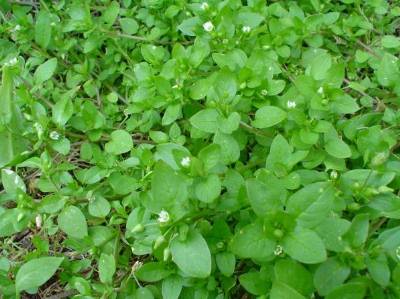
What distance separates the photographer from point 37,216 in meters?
2.48

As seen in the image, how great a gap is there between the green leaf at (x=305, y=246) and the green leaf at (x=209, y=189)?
360 mm

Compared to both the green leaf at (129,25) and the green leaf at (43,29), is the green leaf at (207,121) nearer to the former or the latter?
the green leaf at (129,25)

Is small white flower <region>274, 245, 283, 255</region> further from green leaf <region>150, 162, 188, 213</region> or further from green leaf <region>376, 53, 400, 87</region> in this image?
green leaf <region>376, 53, 400, 87</region>

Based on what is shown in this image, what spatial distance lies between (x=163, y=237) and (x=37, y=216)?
0.92 metres

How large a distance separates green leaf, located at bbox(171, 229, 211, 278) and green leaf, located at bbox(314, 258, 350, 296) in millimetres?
445

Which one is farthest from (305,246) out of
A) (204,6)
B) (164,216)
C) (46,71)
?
(46,71)

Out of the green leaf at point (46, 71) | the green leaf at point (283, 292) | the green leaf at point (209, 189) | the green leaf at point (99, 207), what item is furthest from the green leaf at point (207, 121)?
the green leaf at point (46, 71)

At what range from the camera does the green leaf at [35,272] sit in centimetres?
209

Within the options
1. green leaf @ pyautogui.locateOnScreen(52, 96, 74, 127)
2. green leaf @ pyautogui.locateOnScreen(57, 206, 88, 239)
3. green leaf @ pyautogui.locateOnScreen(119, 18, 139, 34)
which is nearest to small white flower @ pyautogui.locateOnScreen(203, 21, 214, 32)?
green leaf @ pyautogui.locateOnScreen(119, 18, 139, 34)

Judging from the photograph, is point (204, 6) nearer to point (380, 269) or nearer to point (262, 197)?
point (262, 197)

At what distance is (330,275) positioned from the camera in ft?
6.11

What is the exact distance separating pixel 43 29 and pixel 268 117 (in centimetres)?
172

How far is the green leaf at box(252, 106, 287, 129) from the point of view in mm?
2293

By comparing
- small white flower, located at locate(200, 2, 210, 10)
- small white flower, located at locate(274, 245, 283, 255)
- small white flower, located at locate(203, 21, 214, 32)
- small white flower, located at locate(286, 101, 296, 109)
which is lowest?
small white flower, located at locate(274, 245, 283, 255)
